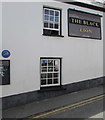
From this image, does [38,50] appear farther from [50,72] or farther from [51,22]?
[51,22]

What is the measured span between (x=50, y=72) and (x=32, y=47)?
1.95 m

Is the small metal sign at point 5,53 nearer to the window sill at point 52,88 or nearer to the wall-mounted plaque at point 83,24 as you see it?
the window sill at point 52,88

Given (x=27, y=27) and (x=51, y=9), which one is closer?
(x=27, y=27)

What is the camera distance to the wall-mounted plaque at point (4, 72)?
7219mm

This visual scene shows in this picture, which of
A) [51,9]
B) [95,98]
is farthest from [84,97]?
[51,9]

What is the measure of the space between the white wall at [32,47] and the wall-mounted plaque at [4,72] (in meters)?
0.21

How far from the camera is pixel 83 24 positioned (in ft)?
34.2

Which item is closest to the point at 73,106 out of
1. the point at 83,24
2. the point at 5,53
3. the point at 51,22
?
the point at 5,53

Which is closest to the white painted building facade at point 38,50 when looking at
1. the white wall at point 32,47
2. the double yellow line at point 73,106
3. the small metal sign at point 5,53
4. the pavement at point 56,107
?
the white wall at point 32,47

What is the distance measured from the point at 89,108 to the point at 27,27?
5.17 meters

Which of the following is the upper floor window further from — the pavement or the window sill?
the pavement

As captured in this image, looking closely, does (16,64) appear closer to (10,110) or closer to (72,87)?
(10,110)

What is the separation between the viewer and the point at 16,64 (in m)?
7.61

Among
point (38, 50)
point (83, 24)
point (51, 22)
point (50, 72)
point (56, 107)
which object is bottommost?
point (56, 107)
